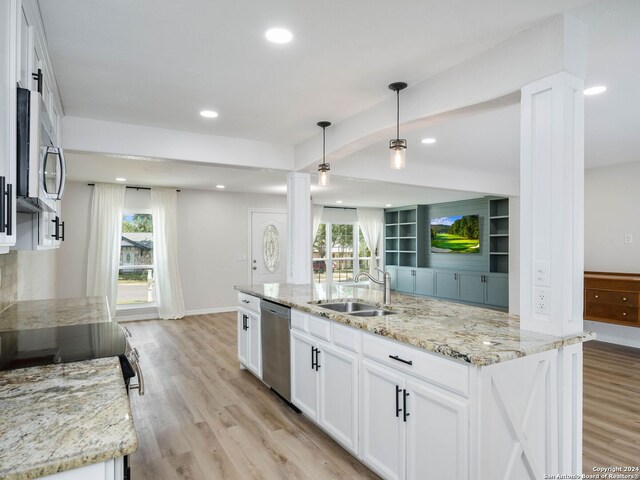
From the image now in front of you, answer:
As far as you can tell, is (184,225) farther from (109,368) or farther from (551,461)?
(551,461)

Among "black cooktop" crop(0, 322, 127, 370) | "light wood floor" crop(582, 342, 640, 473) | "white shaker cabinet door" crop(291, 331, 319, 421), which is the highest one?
"black cooktop" crop(0, 322, 127, 370)

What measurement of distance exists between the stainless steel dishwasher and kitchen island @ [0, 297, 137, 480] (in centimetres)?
149

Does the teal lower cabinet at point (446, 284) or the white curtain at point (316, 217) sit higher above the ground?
the white curtain at point (316, 217)

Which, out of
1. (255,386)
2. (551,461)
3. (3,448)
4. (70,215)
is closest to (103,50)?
(3,448)

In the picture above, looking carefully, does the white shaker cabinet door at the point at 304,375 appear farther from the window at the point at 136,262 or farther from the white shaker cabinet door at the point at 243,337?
the window at the point at 136,262

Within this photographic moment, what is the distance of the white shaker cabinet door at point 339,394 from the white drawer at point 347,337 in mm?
43

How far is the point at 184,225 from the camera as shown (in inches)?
282

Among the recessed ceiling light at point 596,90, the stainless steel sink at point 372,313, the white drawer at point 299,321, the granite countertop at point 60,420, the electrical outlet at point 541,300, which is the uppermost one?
the recessed ceiling light at point 596,90

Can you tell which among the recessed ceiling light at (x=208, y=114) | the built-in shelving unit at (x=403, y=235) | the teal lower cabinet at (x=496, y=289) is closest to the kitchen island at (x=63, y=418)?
the recessed ceiling light at (x=208, y=114)

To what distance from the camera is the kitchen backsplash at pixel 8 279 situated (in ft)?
8.54

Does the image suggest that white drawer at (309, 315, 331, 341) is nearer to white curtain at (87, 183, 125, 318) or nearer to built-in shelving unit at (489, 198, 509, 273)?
white curtain at (87, 183, 125, 318)

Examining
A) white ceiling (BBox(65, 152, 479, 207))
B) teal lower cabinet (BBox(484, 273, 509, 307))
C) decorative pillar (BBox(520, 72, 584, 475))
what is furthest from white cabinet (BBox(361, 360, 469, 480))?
teal lower cabinet (BBox(484, 273, 509, 307))

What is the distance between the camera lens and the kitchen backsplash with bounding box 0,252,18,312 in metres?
2.60

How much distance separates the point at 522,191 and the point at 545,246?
311 mm
